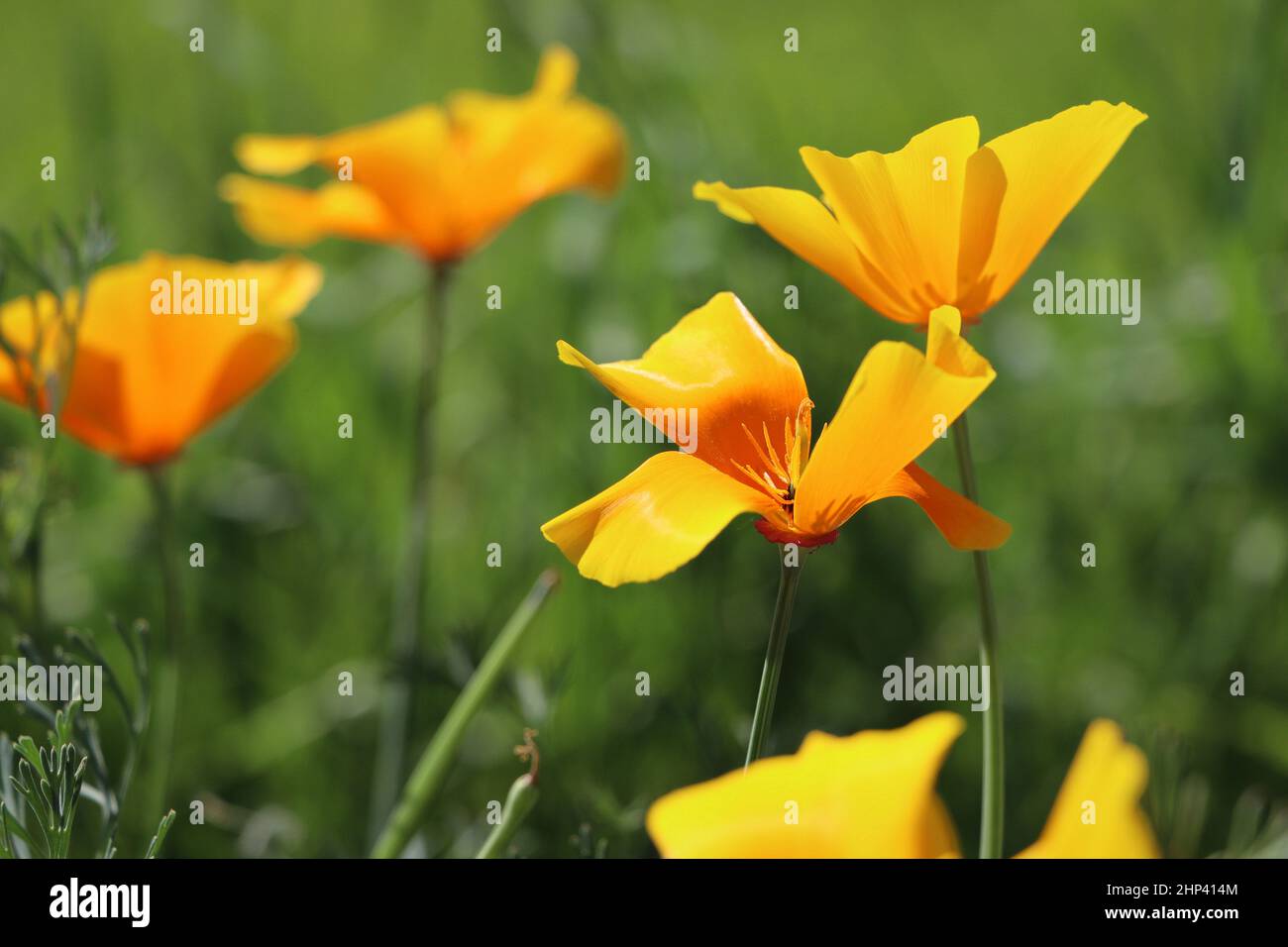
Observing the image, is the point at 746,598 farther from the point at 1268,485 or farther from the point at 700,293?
the point at 1268,485

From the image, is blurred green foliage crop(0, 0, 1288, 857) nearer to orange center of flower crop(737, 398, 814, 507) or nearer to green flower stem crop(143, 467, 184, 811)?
green flower stem crop(143, 467, 184, 811)

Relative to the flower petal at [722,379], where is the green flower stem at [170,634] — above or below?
below

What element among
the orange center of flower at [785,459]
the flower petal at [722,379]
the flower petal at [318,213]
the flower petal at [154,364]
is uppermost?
the flower petal at [318,213]

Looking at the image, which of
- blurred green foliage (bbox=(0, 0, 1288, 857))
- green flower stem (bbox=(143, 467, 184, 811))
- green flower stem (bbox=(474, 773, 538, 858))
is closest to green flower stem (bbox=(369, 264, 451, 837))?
blurred green foliage (bbox=(0, 0, 1288, 857))

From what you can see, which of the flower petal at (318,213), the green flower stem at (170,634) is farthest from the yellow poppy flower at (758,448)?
the flower petal at (318,213)

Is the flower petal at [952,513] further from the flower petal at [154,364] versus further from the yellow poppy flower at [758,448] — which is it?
the flower petal at [154,364]

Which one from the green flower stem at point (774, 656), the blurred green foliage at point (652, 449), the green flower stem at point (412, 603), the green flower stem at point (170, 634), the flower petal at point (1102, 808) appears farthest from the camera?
the blurred green foliage at point (652, 449)

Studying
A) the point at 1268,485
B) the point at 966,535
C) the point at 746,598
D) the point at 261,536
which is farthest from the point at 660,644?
the point at 966,535
